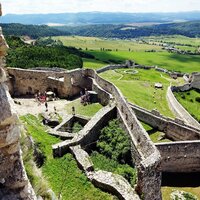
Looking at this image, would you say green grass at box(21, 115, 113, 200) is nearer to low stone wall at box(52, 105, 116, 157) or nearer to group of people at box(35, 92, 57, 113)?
low stone wall at box(52, 105, 116, 157)

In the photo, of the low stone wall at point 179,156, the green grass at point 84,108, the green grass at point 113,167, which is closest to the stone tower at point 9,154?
the green grass at point 113,167

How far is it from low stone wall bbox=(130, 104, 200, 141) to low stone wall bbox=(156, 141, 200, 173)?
558 centimetres

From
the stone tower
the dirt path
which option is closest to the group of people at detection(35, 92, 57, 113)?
the dirt path

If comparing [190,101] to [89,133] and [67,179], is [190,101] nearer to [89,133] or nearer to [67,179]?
[89,133]

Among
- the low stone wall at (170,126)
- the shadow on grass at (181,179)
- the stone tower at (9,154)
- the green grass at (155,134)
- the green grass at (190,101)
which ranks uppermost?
the stone tower at (9,154)

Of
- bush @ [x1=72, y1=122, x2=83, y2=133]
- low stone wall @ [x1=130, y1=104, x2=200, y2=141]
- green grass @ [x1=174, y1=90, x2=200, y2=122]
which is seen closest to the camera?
bush @ [x1=72, y1=122, x2=83, y2=133]

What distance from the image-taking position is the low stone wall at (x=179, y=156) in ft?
95.5

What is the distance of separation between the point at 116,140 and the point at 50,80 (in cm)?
1636

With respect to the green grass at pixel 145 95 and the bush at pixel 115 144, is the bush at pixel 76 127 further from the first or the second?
the green grass at pixel 145 95

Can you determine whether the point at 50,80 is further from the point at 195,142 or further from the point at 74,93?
the point at 195,142

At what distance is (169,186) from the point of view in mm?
28203

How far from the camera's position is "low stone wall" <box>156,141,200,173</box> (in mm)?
29097

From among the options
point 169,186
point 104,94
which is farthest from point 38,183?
point 104,94

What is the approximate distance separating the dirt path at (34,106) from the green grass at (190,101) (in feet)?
72.5
